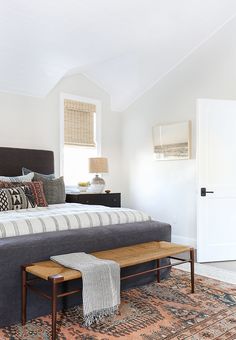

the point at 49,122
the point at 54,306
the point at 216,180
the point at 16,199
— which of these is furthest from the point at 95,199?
the point at 54,306

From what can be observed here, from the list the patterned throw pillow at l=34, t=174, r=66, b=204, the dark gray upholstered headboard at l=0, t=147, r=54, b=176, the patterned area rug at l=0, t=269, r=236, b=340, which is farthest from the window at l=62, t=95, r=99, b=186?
the patterned area rug at l=0, t=269, r=236, b=340

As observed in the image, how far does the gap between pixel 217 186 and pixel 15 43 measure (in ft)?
10.4

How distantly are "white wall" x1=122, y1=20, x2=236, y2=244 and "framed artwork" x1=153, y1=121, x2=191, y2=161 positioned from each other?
0.34 feet

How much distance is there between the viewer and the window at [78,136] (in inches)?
228

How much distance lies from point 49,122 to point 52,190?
4.62ft

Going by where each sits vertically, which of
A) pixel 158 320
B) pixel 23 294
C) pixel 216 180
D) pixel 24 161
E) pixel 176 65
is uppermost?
pixel 176 65

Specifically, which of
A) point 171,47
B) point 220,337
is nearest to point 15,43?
point 171,47

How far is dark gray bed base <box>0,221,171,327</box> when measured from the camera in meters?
2.54

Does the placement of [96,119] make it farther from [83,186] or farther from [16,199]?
[16,199]

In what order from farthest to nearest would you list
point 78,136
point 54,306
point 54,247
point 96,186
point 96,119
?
point 96,119, point 78,136, point 96,186, point 54,247, point 54,306

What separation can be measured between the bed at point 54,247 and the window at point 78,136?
2483 mm

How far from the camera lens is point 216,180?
4602 millimetres

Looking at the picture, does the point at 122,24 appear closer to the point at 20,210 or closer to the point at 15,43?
the point at 15,43

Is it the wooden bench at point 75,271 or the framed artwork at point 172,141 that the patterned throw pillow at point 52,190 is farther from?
the framed artwork at point 172,141
